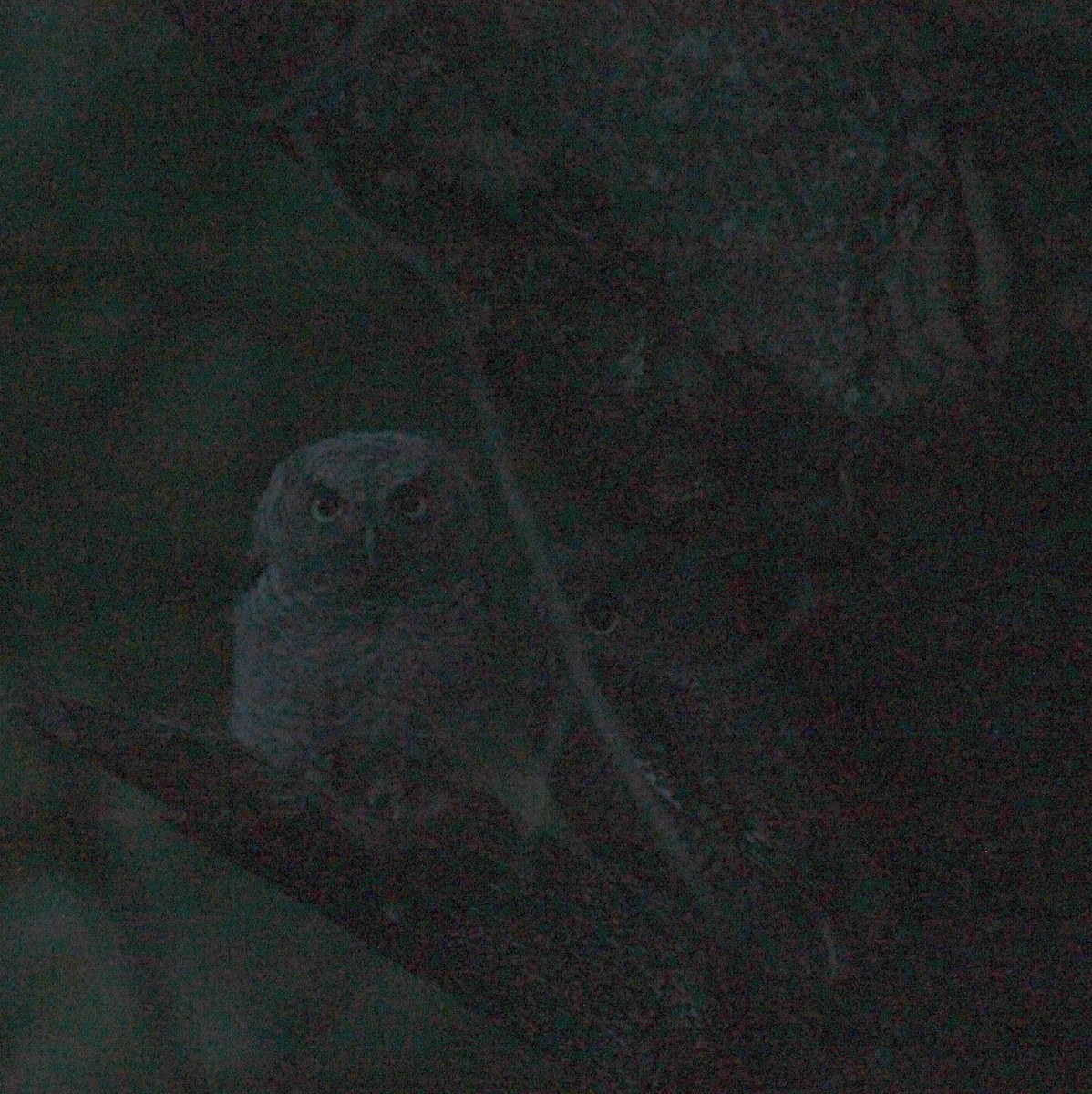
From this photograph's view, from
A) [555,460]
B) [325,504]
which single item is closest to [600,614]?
[555,460]

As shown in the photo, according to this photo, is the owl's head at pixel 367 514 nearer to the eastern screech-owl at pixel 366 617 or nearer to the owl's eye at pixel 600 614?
the eastern screech-owl at pixel 366 617

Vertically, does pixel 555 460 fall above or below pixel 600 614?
above

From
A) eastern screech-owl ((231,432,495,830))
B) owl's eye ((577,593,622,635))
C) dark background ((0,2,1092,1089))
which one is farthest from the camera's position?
eastern screech-owl ((231,432,495,830))

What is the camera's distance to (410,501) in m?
0.91

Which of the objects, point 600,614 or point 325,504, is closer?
point 600,614

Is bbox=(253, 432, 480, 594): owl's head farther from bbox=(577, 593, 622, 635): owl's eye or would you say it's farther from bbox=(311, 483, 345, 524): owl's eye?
bbox=(577, 593, 622, 635): owl's eye

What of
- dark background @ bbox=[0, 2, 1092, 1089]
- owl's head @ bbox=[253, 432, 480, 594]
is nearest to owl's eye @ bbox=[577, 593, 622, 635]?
dark background @ bbox=[0, 2, 1092, 1089]

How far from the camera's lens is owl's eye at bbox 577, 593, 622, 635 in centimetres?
78

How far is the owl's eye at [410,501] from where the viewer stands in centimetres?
90

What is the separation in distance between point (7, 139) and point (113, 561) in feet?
0.93

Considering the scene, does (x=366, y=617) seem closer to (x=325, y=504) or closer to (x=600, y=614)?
(x=325, y=504)

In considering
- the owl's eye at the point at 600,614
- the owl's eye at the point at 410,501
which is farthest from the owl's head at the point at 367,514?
the owl's eye at the point at 600,614

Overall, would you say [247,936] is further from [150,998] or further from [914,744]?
[914,744]

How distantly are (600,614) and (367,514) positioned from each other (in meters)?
0.21
